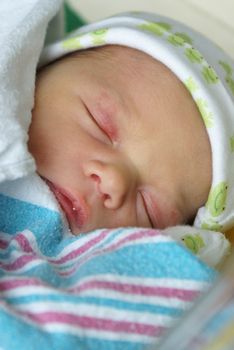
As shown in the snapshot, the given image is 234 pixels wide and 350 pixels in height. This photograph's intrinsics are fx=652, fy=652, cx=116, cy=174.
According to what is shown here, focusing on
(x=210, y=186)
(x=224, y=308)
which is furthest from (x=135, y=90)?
(x=224, y=308)

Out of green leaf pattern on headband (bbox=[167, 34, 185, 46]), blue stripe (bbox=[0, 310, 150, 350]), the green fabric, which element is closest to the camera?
blue stripe (bbox=[0, 310, 150, 350])

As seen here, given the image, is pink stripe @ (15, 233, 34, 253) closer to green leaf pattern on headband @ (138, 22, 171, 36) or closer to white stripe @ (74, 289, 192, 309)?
white stripe @ (74, 289, 192, 309)

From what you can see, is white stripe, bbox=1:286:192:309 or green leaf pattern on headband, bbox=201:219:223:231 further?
green leaf pattern on headband, bbox=201:219:223:231

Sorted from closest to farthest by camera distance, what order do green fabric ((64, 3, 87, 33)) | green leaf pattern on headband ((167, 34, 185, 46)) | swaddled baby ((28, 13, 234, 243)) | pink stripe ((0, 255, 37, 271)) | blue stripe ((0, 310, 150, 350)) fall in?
1. blue stripe ((0, 310, 150, 350))
2. pink stripe ((0, 255, 37, 271))
3. swaddled baby ((28, 13, 234, 243))
4. green leaf pattern on headband ((167, 34, 185, 46))
5. green fabric ((64, 3, 87, 33))

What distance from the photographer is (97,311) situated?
582mm

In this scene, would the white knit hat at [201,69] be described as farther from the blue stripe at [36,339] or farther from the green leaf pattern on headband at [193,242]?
the blue stripe at [36,339]

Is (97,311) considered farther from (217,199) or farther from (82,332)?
(217,199)

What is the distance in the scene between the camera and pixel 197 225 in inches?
33.4

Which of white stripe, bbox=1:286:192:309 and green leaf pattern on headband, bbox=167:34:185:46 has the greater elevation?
green leaf pattern on headband, bbox=167:34:185:46

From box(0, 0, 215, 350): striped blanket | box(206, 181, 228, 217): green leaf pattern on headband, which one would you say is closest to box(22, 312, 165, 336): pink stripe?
box(0, 0, 215, 350): striped blanket

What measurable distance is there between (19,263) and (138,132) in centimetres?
23

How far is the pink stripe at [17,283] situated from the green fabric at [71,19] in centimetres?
84

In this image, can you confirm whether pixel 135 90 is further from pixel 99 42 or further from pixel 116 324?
pixel 116 324

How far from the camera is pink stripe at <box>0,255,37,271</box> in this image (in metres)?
0.66
